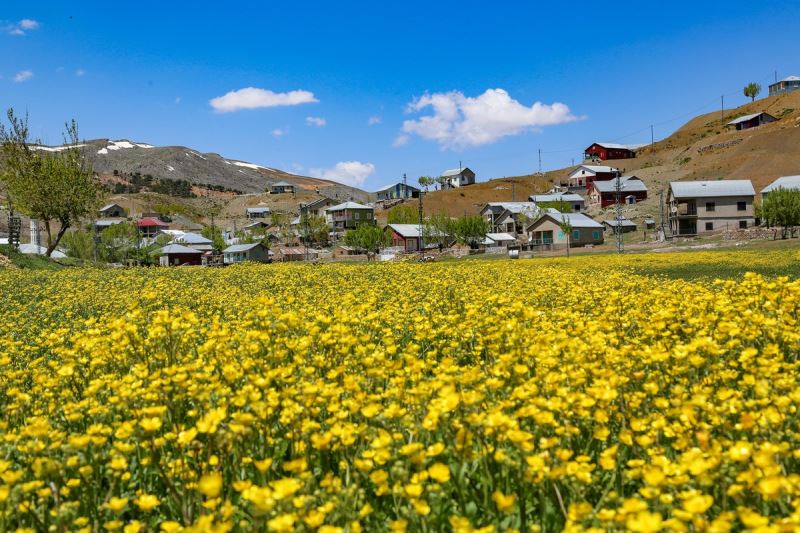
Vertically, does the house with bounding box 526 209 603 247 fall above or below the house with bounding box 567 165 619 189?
below

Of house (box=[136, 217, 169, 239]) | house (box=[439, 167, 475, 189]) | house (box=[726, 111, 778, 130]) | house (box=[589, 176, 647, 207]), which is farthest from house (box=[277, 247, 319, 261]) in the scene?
house (box=[726, 111, 778, 130])

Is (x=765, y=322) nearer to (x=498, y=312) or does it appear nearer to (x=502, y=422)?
(x=498, y=312)

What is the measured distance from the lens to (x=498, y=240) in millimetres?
80875

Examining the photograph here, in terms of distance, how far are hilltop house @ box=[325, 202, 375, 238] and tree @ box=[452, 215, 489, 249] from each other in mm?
35938

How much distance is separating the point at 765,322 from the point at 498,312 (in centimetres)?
252

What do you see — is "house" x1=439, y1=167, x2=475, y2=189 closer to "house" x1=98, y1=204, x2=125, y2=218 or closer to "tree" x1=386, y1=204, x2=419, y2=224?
"tree" x1=386, y1=204, x2=419, y2=224

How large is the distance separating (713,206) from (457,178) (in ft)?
280

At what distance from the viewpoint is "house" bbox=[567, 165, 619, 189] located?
374ft

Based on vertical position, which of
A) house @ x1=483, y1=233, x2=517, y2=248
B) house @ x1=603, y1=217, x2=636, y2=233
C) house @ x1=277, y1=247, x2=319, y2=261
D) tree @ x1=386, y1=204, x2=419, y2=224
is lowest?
house @ x1=277, y1=247, x2=319, y2=261

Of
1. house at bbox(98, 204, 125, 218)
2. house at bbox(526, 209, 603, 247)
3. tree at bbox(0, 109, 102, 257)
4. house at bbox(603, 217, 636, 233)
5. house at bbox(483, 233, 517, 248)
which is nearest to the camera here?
tree at bbox(0, 109, 102, 257)

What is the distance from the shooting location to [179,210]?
141375 millimetres

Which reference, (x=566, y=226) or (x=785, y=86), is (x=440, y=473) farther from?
(x=785, y=86)

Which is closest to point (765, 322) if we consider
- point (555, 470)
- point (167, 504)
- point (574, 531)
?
point (555, 470)

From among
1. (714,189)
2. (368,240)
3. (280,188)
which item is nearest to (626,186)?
(714,189)
